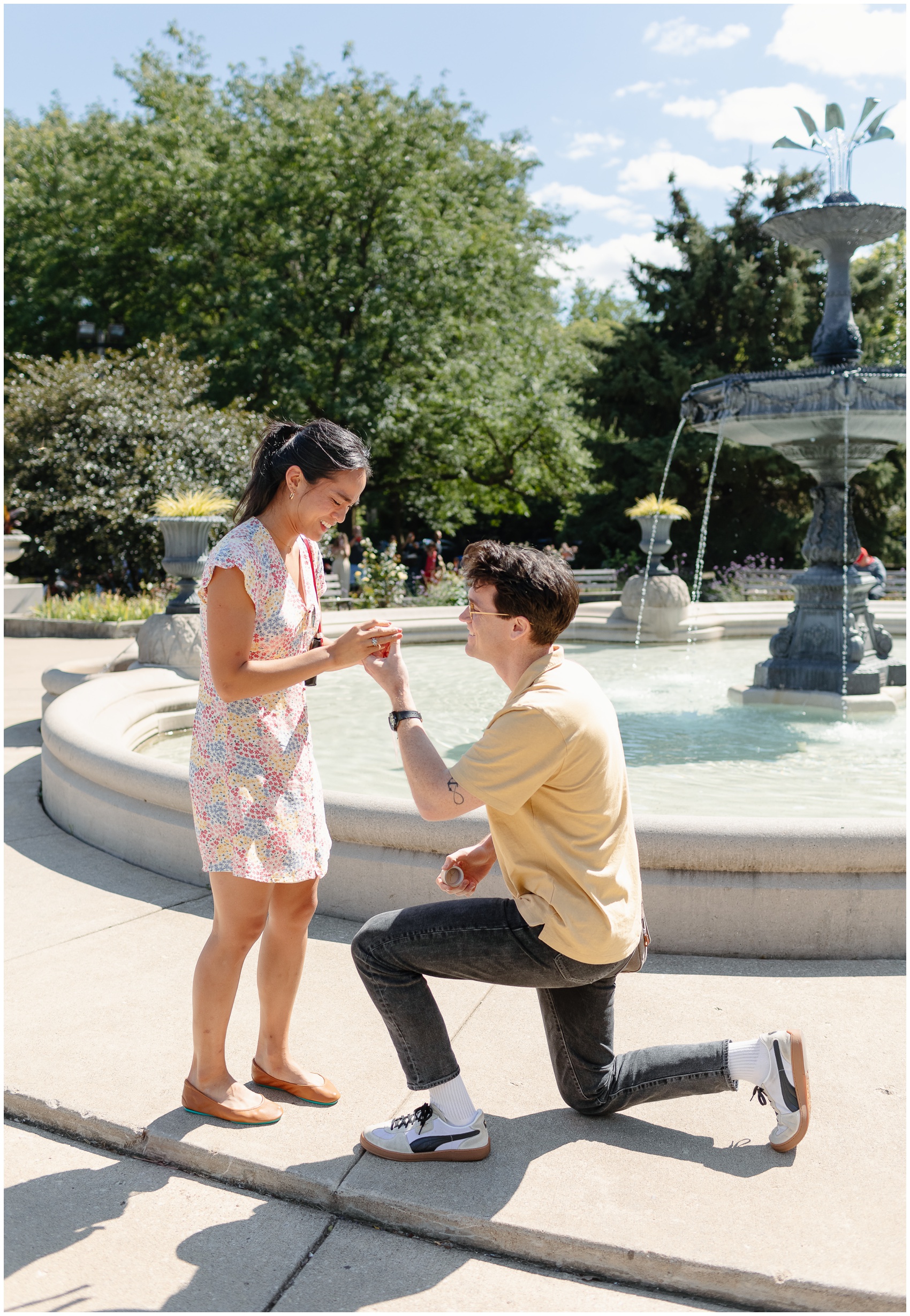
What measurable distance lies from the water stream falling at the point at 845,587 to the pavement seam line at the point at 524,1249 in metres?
6.59

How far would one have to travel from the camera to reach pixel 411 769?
2.56m

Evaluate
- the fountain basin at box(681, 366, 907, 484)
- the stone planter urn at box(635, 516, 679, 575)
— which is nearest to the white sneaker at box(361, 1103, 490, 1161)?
the fountain basin at box(681, 366, 907, 484)

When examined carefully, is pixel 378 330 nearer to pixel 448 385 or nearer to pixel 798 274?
pixel 448 385

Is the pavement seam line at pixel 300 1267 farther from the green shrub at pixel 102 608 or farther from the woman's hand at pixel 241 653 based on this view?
the green shrub at pixel 102 608

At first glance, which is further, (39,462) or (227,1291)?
(39,462)

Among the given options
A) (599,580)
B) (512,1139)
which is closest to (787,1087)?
(512,1139)

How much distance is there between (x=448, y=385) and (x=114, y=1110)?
78.0 feet

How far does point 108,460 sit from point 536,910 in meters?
18.9

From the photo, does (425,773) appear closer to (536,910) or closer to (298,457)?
(536,910)

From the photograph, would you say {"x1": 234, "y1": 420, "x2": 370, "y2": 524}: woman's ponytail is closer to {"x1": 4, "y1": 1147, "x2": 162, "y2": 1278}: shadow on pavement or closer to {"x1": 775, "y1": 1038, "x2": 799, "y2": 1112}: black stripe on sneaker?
{"x1": 4, "y1": 1147, "x2": 162, "y2": 1278}: shadow on pavement


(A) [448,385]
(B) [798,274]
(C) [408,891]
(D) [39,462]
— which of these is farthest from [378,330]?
(C) [408,891]

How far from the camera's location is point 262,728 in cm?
282

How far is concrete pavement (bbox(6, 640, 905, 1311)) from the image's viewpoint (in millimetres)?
2309

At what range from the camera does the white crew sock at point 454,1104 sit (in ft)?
8.87
